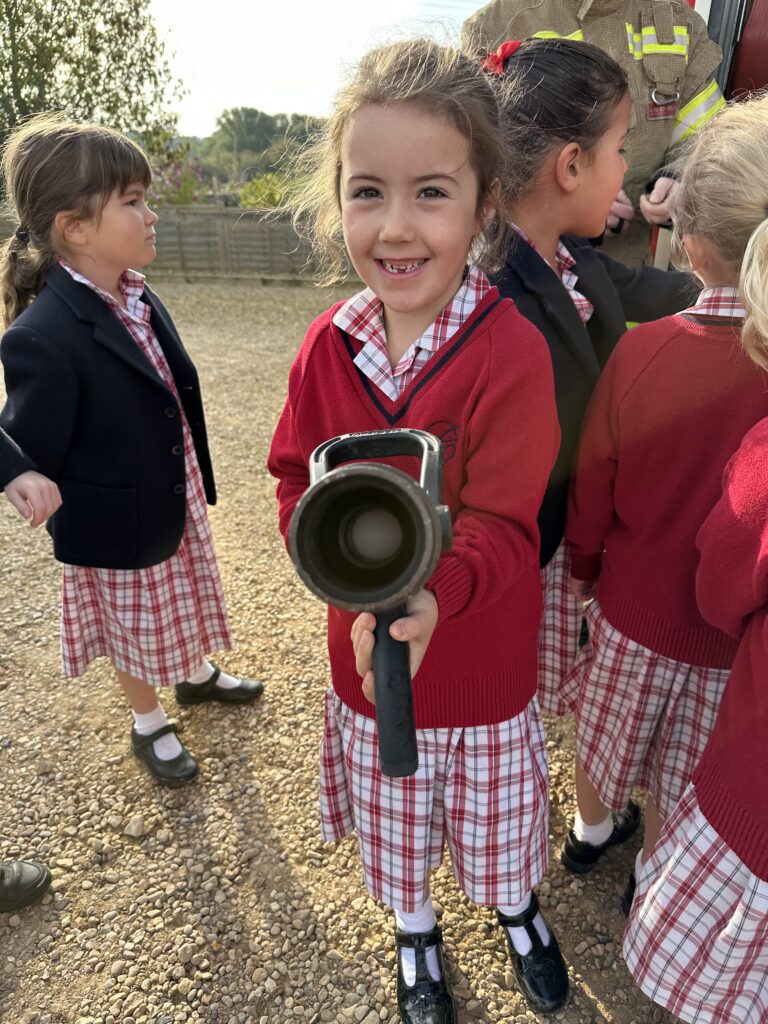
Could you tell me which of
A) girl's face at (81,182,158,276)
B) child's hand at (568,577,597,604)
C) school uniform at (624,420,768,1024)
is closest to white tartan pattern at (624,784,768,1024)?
→ school uniform at (624,420,768,1024)

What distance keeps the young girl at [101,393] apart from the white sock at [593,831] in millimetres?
1462

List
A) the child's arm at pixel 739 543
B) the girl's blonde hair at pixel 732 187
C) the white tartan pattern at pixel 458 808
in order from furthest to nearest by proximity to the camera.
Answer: the white tartan pattern at pixel 458 808 → the girl's blonde hair at pixel 732 187 → the child's arm at pixel 739 543

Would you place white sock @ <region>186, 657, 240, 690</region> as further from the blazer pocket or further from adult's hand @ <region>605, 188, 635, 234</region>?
adult's hand @ <region>605, 188, 635, 234</region>

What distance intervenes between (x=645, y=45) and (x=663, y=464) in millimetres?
2202

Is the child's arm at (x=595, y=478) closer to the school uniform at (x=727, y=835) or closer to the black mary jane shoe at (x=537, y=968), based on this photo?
the school uniform at (x=727, y=835)

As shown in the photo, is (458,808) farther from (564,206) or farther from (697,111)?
(697,111)

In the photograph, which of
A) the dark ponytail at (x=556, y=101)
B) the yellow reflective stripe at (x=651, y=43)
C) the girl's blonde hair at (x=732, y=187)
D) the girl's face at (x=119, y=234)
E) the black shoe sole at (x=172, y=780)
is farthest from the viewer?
the yellow reflective stripe at (x=651, y=43)

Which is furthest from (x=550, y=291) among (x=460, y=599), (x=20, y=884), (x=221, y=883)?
(x=20, y=884)

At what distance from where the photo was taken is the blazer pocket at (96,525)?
2.42 m

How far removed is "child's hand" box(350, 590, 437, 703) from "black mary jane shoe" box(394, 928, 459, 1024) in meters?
1.19

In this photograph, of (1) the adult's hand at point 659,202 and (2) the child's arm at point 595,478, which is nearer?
(2) the child's arm at point 595,478

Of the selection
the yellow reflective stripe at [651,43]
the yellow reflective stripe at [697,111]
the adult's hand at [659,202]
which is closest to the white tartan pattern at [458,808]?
the adult's hand at [659,202]

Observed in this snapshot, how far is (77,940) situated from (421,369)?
2039mm

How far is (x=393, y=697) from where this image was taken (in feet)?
3.91
